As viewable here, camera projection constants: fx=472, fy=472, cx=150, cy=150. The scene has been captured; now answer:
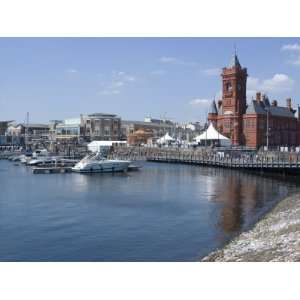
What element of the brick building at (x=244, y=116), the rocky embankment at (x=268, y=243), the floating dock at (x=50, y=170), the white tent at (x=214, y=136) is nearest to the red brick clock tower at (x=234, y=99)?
the brick building at (x=244, y=116)

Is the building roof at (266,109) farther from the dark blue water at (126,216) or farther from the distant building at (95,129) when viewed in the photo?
the distant building at (95,129)

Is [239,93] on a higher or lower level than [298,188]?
higher

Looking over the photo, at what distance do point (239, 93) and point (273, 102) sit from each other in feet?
35.1

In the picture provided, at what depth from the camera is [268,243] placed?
56.6 feet

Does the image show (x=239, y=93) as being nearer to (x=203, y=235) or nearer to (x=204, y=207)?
(x=204, y=207)

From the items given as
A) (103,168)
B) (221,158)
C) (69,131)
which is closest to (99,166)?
(103,168)

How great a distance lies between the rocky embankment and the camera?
15320 mm

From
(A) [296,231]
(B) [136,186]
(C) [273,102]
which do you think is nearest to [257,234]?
(A) [296,231]

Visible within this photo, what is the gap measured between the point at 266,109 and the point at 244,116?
4.45 m

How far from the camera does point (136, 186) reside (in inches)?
1663

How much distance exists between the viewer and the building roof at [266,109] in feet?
262

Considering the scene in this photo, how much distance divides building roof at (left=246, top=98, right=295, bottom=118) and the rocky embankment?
5849cm

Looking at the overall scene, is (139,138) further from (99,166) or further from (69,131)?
(99,166)

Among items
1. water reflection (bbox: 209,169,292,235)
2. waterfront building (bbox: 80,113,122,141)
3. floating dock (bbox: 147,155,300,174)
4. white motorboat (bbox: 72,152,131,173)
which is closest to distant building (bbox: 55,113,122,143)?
waterfront building (bbox: 80,113,122,141)
